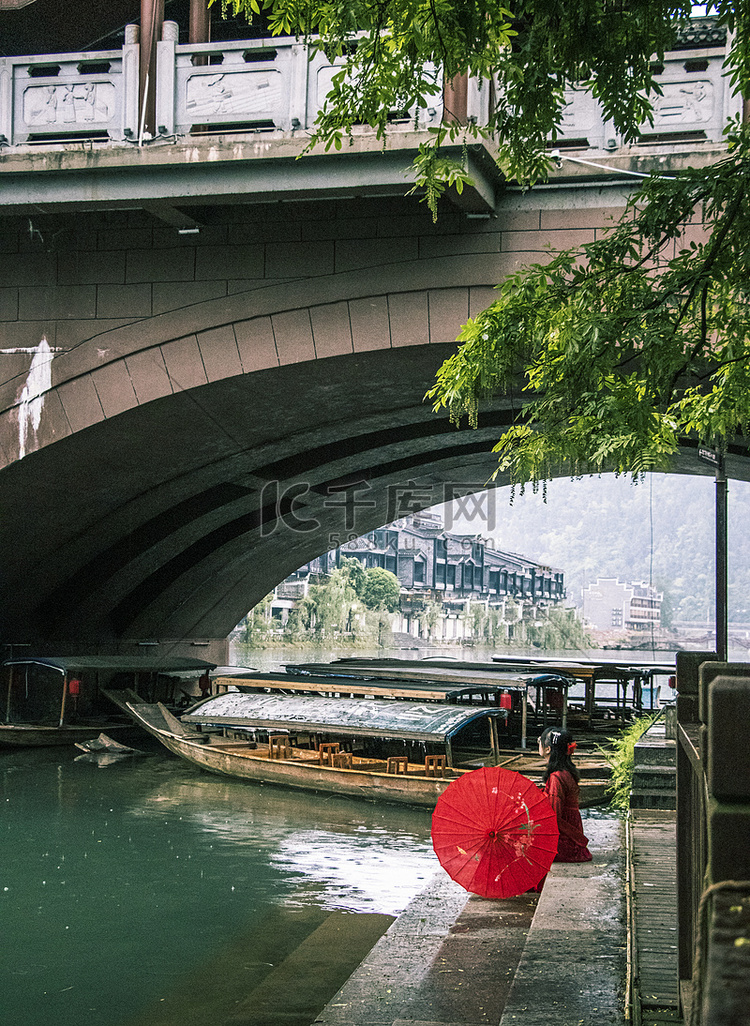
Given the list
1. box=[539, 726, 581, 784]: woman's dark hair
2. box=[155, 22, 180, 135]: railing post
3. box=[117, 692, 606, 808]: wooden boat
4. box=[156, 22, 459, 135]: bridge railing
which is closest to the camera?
box=[539, 726, 581, 784]: woman's dark hair

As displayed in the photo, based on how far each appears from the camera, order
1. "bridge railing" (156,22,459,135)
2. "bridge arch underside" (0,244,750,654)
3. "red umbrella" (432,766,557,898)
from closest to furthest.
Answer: "red umbrella" (432,766,557,898) < "bridge railing" (156,22,459,135) < "bridge arch underside" (0,244,750,654)

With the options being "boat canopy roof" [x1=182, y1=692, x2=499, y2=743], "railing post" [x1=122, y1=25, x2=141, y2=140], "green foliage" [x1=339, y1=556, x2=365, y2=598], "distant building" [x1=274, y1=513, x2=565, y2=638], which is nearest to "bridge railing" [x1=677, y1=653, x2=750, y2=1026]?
"railing post" [x1=122, y1=25, x2=141, y2=140]

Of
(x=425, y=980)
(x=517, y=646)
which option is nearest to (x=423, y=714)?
(x=425, y=980)

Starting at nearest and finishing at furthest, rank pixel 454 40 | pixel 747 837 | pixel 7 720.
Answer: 1. pixel 747 837
2. pixel 454 40
3. pixel 7 720

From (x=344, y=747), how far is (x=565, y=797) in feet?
32.1

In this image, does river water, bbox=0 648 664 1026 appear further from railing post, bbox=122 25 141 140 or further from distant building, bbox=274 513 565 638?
distant building, bbox=274 513 565 638

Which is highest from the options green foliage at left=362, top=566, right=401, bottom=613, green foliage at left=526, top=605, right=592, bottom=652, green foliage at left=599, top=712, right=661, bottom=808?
green foliage at left=362, top=566, right=401, bottom=613

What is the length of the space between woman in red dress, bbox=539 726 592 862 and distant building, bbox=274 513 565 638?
254 feet

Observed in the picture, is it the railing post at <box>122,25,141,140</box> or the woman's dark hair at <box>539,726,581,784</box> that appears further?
the railing post at <box>122,25,141,140</box>

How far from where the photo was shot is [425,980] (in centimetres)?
709

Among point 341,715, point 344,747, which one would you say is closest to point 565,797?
point 341,715

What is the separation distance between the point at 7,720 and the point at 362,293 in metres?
14.7

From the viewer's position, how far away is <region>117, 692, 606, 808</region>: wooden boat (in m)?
15.9

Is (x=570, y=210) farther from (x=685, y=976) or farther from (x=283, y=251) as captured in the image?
(x=685, y=976)
